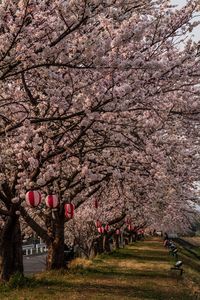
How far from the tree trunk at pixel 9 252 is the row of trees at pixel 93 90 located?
0.04 meters

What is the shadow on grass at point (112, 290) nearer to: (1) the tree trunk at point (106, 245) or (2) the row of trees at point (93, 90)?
(2) the row of trees at point (93, 90)

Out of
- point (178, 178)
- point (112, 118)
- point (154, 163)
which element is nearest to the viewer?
point (112, 118)

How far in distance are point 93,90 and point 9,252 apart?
8235 mm

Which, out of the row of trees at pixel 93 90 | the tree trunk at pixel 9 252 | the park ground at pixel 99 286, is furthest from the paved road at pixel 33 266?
the row of trees at pixel 93 90

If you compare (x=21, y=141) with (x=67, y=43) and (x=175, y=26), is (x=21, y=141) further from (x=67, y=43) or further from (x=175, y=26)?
(x=175, y=26)

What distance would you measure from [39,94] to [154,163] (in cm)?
379

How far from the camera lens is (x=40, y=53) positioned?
8.23 meters

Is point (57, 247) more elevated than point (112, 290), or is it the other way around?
point (57, 247)

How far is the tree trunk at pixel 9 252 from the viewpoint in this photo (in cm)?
1545

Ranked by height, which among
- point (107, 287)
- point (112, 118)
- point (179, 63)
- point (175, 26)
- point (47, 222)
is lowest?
point (107, 287)

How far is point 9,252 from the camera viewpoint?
1578 centimetres

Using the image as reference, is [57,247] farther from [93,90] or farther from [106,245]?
[106,245]

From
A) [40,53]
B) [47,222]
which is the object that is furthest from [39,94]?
[47,222]

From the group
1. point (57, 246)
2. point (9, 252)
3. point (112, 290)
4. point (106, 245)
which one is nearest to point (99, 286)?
point (112, 290)
